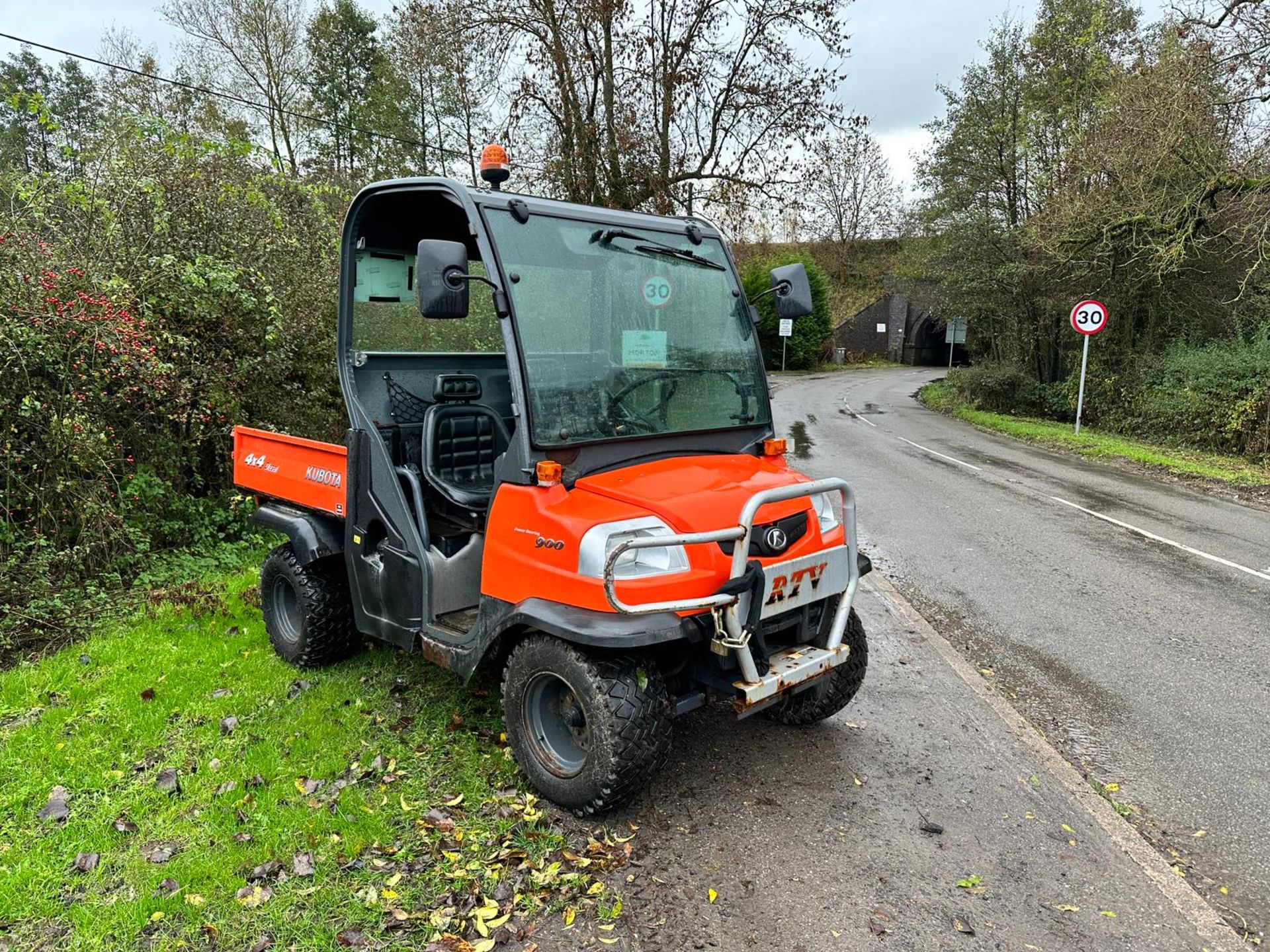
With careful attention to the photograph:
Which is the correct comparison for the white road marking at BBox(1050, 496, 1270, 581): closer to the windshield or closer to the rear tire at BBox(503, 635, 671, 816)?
the windshield

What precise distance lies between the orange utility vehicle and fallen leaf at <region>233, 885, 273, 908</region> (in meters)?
1.01

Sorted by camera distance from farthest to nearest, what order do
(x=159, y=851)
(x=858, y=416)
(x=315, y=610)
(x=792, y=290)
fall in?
(x=858, y=416), (x=315, y=610), (x=792, y=290), (x=159, y=851)

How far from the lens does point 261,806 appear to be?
3240mm

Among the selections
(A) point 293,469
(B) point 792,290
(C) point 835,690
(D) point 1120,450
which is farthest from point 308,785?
(D) point 1120,450


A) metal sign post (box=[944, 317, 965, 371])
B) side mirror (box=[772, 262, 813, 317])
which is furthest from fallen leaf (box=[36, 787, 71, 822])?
metal sign post (box=[944, 317, 965, 371])

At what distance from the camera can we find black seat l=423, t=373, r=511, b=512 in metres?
4.24

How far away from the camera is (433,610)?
3.71 meters

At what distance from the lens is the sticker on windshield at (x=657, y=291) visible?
3.62 metres

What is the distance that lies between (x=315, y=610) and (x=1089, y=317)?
674 inches

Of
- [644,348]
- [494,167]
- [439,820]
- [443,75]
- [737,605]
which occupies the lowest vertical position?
[439,820]

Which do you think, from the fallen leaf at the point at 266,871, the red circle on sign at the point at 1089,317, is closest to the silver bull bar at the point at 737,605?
the fallen leaf at the point at 266,871

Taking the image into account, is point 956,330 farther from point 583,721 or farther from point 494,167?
point 583,721

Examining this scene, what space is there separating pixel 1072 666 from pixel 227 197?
322 inches

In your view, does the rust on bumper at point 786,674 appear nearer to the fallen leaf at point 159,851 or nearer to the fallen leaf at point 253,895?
the fallen leaf at point 253,895
